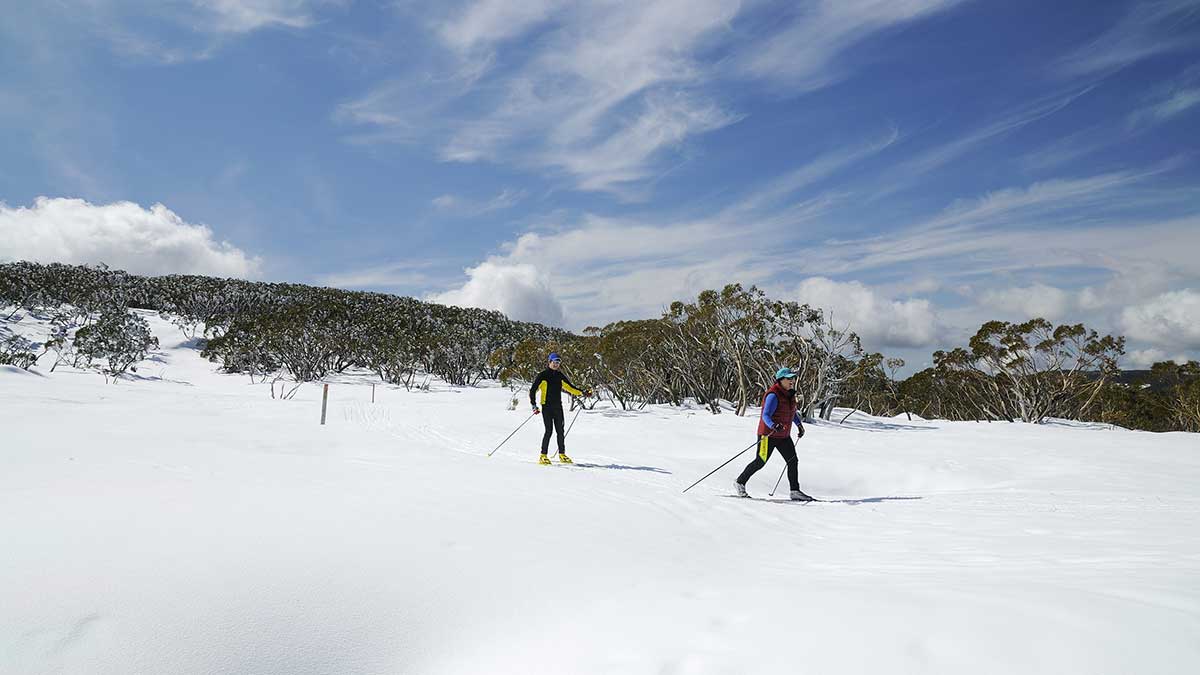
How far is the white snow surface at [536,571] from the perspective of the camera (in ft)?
8.13

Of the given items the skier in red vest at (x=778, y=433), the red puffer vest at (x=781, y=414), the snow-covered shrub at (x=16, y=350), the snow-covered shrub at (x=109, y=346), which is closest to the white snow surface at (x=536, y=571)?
the skier in red vest at (x=778, y=433)

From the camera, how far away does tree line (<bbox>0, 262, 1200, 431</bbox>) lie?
2378cm

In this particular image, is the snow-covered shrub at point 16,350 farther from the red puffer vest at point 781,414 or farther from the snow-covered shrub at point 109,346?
the red puffer vest at point 781,414

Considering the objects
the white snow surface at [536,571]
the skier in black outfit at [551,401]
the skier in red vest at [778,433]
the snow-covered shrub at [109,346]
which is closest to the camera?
the white snow surface at [536,571]

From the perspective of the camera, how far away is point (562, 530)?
197 inches

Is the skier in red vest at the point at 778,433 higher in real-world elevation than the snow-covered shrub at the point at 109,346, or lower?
lower

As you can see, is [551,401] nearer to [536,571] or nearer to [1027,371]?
[536,571]

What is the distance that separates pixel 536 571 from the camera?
3.83 metres

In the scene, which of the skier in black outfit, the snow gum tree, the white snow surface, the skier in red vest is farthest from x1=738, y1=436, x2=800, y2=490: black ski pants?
the snow gum tree

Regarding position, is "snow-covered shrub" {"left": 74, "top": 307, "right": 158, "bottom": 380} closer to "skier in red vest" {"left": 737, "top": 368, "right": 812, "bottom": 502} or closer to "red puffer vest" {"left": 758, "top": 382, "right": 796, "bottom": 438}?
"skier in red vest" {"left": 737, "top": 368, "right": 812, "bottom": 502}

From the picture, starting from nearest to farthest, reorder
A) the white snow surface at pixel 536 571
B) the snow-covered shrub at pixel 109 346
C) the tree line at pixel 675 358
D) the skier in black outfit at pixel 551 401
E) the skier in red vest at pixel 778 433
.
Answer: the white snow surface at pixel 536 571 → the skier in red vest at pixel 778 433 → the skier in black outfit at pixel 551 401 → the tree line at pixel 675 358 → the snow-covered shrub at pixel 109 346

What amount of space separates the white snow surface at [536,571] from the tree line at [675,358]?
823 centimetres

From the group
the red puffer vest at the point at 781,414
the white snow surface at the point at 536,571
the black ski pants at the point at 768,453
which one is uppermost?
the red puffer vest at the point at 781,414

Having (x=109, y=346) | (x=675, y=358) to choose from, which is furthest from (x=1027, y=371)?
(x=109, y=346)
